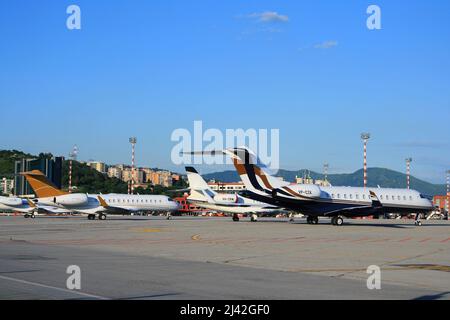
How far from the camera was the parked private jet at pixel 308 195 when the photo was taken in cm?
4975

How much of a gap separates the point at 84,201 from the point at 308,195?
92.9 ft

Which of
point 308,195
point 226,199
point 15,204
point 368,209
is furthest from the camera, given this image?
point 15,204

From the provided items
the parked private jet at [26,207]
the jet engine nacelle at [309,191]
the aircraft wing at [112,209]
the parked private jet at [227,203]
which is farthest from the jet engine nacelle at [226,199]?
the parked private jet at [26,207]

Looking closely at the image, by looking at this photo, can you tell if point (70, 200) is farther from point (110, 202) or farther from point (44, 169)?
point (44, 169)

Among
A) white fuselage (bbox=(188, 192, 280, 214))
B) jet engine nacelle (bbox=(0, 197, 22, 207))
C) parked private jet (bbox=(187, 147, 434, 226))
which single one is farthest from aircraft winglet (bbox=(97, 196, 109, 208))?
parked private jet (bbox=(187, 147, 434, 226))

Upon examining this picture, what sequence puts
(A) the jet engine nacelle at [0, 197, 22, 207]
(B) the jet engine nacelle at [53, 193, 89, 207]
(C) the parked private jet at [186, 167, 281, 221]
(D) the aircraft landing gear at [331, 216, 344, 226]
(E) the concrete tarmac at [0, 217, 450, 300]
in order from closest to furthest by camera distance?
(E) the concrete tarmac at [0, 217, 450, 300]
(D) the aircraft landing gear at [331, 216, 344, 226]
(B) the jet engine nacelle at [53, 193, 89, 207]
(C) the parked private jet at [186, 167, 281, 221]
(A) the jet engine nacelle at [0, 197, 22, 207]

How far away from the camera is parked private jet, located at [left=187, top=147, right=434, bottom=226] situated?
4975 cm

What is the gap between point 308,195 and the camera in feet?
163

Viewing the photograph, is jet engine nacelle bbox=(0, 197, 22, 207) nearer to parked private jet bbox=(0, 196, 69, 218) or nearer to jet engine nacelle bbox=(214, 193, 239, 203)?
parked private jet bbox=(0, 196, 69, 218)

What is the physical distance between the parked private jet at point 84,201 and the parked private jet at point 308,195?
2125cm

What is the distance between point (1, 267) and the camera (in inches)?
621

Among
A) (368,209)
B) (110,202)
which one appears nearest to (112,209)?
(110,202)

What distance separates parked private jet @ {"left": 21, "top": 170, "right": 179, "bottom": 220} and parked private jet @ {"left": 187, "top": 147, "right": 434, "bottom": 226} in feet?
69.7
